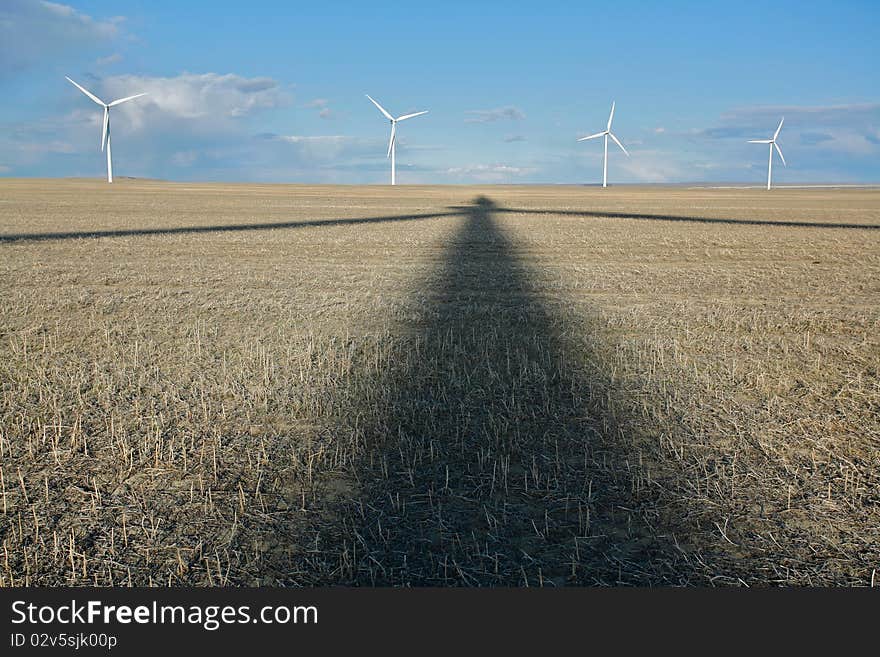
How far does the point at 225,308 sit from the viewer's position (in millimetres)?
11578

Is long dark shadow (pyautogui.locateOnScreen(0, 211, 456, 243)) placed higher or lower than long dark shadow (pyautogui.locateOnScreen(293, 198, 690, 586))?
higher

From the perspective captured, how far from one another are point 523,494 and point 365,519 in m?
1.05

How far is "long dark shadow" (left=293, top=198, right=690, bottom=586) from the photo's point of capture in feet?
13.3

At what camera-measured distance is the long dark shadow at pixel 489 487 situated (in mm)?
4055

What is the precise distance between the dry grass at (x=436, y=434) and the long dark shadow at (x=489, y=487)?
2 centimetres

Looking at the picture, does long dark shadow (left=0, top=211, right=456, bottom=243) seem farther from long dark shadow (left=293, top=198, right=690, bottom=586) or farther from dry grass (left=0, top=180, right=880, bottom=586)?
long dark shadow (left=293, top=198, right=690, bottom=586)

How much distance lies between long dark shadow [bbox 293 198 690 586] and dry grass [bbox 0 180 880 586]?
2cm

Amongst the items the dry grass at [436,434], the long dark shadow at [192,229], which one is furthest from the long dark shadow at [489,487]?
the long dark shadow at [192,229]

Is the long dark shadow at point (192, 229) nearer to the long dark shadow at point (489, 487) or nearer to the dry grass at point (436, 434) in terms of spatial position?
the dry grass at point (436, 434)

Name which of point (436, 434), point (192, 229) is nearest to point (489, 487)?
point (436, 434)

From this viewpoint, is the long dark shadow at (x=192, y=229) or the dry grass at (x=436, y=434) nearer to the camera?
the dry grass at (x=436, y=434)

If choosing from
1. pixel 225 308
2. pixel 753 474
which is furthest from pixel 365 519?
pixel 225 308

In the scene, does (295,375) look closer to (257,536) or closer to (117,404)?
(117,404)

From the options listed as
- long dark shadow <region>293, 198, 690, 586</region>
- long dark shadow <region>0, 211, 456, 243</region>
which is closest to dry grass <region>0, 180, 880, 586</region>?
long dark shadow <region>293, 198, 690, 586</region>
